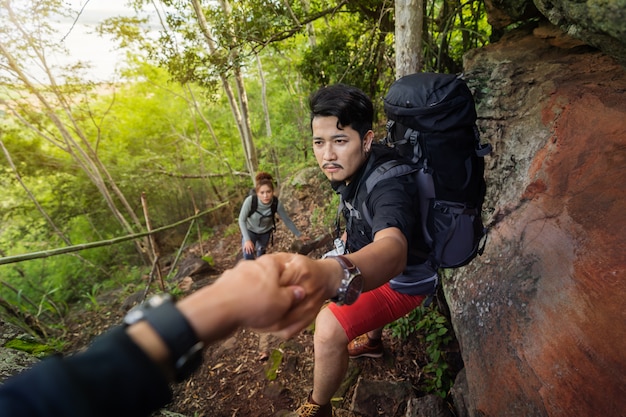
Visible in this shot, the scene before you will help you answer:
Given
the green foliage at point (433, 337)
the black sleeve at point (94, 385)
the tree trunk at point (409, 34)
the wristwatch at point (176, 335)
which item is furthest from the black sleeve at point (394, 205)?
the tree trunk at point (409, 34)

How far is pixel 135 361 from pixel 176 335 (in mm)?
102

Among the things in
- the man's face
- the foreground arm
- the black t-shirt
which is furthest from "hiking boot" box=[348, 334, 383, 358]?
the foreground arm

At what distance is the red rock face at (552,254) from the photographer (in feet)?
5.41

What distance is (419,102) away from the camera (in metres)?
2.03

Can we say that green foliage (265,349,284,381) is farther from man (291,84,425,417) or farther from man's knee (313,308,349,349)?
man's knee (313,308,349,349)

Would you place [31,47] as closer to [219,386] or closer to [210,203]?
[210,203]

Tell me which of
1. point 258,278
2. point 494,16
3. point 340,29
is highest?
point 340,29

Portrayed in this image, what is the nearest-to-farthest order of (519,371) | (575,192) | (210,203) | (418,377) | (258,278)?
1. (258,278)
2. (519,371)
3. (575,192)
4. (418,377)
5. (210,203)

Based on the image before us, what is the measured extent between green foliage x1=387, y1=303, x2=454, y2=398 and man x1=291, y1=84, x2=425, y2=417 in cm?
107

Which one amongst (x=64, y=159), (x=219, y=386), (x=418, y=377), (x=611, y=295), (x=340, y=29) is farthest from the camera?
(x=64, y=159)

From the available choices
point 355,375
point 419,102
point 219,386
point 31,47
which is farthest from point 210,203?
point 419,102

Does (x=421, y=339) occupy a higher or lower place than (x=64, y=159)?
lower

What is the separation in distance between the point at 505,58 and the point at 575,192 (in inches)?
77.2

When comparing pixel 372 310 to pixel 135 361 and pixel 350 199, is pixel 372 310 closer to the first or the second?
pixel 350 199
